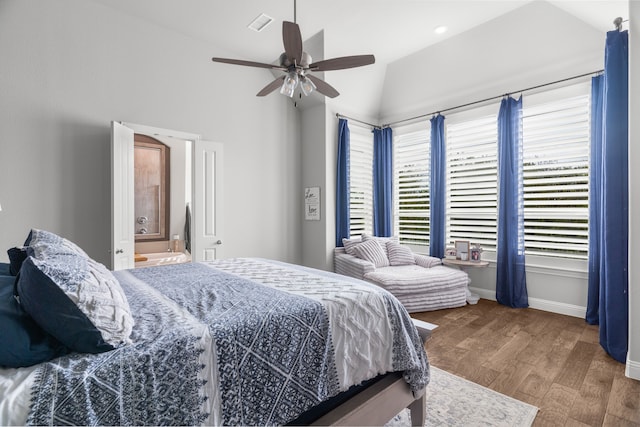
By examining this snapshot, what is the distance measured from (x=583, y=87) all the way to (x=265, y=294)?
13.8 feet

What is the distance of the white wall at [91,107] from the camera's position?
106 inches

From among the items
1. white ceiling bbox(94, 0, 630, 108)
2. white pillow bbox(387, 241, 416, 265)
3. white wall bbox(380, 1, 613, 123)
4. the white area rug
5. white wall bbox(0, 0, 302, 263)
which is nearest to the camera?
the white area rug

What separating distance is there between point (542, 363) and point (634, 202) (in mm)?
1381

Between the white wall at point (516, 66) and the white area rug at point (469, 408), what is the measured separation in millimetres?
2293

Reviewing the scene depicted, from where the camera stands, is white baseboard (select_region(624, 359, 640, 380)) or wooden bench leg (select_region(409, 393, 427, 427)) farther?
white baseboard (select_region(624, 359, 640, 380))

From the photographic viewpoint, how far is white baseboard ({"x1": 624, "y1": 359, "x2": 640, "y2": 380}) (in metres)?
2.15

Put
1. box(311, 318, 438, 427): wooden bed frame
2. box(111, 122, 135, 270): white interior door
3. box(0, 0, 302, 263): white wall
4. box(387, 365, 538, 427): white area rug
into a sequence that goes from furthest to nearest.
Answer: box(111, 122, 135, 270): white interior door → box(0, 0, 302, 263): white wall → box(387, 365, 538, 427): white area rug → box(311, 318, 438, 427): wooden bed frame

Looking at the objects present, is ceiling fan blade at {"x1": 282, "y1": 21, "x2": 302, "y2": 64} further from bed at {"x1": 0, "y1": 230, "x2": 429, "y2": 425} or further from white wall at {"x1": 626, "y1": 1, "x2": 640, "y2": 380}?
white wall at {"x1": 626, "y1": 1, "x2": 640, "y2": 380}

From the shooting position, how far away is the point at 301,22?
3.53 m

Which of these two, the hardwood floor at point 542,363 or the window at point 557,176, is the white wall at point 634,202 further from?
the window at point 557,176

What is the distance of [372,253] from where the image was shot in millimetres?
4293

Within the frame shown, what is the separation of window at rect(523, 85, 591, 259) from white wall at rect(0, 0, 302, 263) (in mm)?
3565

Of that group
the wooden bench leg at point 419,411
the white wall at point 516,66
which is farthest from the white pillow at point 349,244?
the wooden bench leg at point 419,411

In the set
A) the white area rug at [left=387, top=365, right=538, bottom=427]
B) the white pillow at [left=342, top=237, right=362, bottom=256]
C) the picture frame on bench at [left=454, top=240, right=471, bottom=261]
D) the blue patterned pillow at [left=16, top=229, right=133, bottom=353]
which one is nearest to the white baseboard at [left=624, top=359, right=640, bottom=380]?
the white area rug at [left=387, top=365, right=538, bottom=427]
